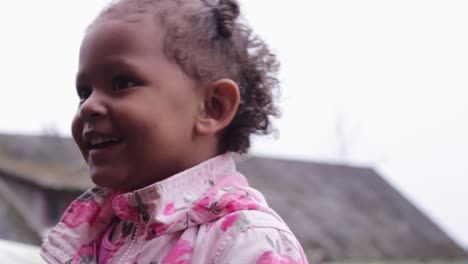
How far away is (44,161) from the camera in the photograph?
35.3 ft

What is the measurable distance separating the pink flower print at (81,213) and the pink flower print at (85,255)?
2.2 inches

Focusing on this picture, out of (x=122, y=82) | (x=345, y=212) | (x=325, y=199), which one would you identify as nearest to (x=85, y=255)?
(x=122, y=82)

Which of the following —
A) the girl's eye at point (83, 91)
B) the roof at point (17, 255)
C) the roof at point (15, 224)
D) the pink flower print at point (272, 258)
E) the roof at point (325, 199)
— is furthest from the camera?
the roof at point (325, 199)

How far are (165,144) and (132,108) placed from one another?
0.28 ft

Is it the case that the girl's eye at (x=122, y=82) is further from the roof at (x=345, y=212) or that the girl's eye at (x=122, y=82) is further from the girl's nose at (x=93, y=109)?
the roof at (x=345, y=212)

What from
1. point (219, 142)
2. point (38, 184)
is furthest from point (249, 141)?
point (38, 184)

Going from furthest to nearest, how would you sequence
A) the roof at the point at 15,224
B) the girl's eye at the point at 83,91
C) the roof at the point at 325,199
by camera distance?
1. the roof at the point at 325,199
2. the roof at the point at 15,224
3. the girl's eye at the point at 83,91

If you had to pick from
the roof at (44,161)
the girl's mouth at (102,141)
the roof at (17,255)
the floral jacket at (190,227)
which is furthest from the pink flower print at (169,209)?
the roof at (44,161)

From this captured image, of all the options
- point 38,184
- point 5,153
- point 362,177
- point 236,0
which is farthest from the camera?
point 362,177

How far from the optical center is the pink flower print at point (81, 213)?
129 centimetres

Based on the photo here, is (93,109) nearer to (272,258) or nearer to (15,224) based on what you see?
(272,258)

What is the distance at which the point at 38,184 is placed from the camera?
384 inches

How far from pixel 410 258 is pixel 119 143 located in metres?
14.7

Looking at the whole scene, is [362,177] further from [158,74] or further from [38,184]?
[158,74]
